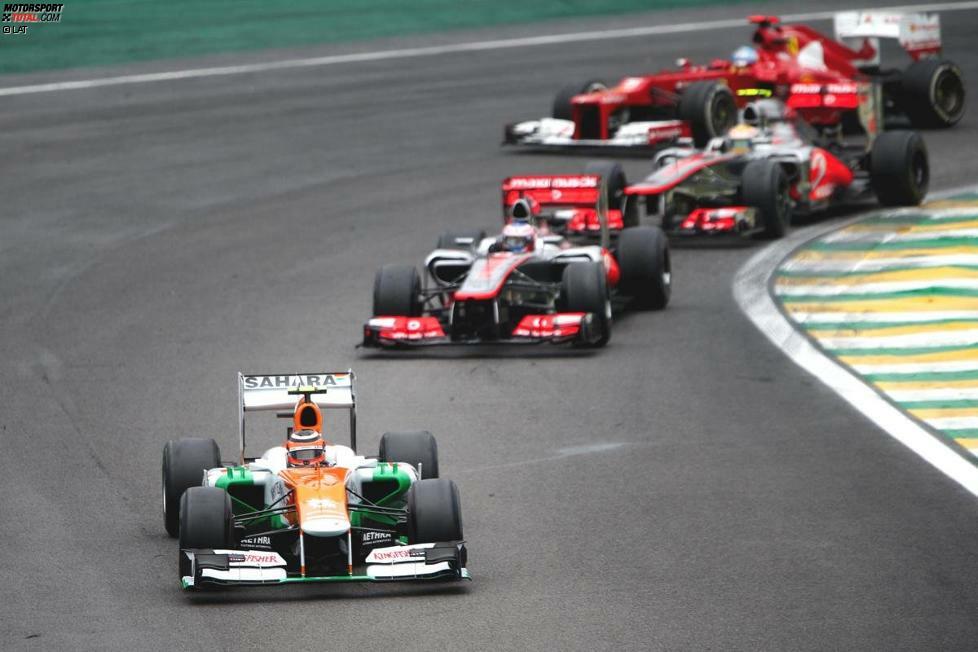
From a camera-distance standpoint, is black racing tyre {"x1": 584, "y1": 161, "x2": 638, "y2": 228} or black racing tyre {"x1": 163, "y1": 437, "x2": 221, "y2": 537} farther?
black racing tyre {"x1": 584, "y1": 161, "x2": 638, "y2": 228}

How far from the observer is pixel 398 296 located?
56.9ft

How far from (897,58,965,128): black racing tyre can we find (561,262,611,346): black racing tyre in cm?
1366

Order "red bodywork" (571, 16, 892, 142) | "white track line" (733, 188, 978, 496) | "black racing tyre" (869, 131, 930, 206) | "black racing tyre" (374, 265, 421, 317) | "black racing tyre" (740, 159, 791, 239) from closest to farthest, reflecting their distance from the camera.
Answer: "white track line" (733, 188, 978, 496), "black racing tyre" (374, 265, 421, 317), "black racing tyre" (740, 159, 791, 239), "black racing tyre" (869, 131, 930, 206), "red bodywork" (571, 16, 892, 142)

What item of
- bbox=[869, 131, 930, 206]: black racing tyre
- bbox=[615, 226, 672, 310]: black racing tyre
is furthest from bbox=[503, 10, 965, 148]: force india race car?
bbox=[615, 226, 672, 310]: black racing tyre

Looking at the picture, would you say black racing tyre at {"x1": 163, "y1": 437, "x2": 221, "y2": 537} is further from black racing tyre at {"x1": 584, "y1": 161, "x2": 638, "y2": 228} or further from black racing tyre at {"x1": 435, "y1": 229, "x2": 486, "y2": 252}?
black racing tyre at {"x1": 584, "y1": 161, "x2": 638, "y2": 228}

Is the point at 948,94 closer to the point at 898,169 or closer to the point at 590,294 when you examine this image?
the point at 898,169

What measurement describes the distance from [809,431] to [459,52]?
24169mm

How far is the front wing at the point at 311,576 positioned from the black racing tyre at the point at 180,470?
96cm

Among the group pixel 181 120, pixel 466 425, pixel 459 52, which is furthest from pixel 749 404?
pixel 459 52

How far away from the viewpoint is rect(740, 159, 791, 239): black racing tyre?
2172cm

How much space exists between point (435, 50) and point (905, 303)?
2044cm

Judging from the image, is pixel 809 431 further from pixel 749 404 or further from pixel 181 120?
pixel 181 120

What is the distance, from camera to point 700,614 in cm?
995

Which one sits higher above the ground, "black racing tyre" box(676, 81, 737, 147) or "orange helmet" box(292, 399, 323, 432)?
"orange helmet" box(292, 399, 323, 432)
